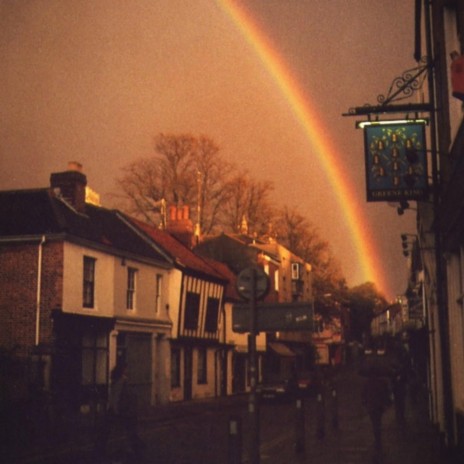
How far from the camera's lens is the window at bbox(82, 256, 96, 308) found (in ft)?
97.2

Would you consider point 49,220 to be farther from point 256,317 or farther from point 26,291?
point 256,317

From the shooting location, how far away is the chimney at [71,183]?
30859 mm

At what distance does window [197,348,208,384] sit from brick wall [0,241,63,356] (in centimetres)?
Result: 1558

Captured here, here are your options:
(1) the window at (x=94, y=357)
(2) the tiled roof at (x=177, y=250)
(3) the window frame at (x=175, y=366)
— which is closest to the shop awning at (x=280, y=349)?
(2) the tiled roof at (x=177, y=250)

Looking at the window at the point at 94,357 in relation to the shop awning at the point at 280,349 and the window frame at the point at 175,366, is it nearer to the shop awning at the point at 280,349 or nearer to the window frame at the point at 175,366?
the window frame at the point at 175,366

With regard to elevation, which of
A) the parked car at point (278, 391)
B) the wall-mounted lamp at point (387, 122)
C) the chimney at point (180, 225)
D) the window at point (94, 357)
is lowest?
the parked car at point (278, 391)

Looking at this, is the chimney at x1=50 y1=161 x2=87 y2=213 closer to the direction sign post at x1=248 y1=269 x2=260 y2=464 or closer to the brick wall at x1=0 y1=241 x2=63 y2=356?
the brick wall at x1=0 y1=241 x2=63 y2=356

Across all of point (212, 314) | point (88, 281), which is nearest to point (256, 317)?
point (88, 281)

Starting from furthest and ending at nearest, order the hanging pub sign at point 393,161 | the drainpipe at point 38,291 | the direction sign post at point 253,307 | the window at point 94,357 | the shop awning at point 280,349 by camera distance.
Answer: the shop awning at point 280,349, the window at point 94,357, the drainpipe at point 38,291, the hanging pub sign at point 393,161, the direction sign post at point 253,307

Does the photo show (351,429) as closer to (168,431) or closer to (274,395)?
(168,431)

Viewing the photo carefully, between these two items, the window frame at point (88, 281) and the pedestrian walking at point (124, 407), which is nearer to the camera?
the pedestrian walking at point (124, 407)

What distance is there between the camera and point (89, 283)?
1180 inches

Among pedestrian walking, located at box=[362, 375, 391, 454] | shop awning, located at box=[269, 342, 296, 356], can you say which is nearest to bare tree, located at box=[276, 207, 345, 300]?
shop awning, located at box=[269, 342, 296, 356]

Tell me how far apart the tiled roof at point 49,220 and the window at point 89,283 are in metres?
0.85
